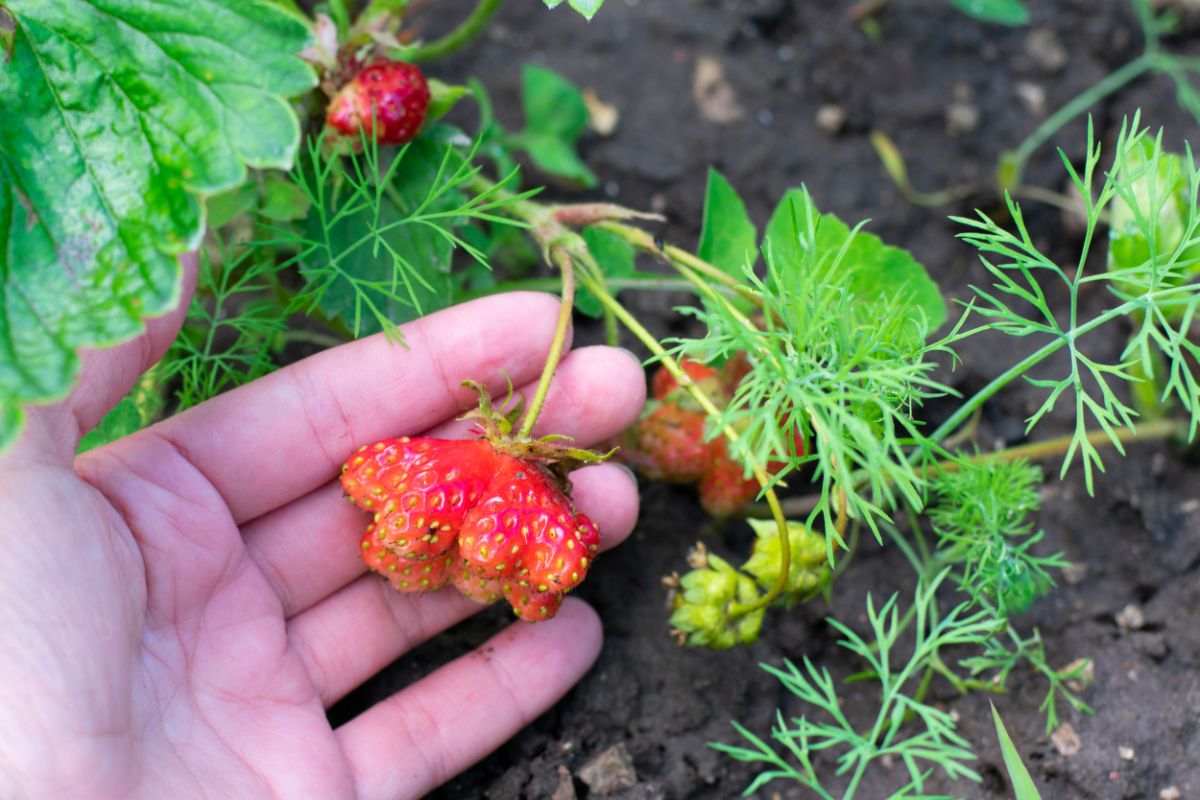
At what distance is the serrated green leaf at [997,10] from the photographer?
8.98 feet

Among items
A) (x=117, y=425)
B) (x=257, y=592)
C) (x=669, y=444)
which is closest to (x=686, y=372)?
(x=669, y=444)

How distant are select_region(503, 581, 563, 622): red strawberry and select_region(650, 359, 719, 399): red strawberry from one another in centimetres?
53

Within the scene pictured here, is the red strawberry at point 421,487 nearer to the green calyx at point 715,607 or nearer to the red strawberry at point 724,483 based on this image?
the green calyx at point 715,607

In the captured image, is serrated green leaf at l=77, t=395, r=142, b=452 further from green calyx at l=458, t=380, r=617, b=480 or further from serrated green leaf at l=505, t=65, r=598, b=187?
serrated green leaf at l=505, t=65, r=598, b=187

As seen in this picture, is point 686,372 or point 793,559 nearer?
point 793,559

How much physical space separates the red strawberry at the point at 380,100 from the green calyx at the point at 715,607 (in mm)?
881

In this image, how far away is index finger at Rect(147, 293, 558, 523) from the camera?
5.76 ft

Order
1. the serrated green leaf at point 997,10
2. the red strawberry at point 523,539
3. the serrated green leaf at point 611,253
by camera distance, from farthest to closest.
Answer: the serrated green leaf at point 997,10 → the serrated green leaf at point 611,253 → the red strawberry at point 523,539

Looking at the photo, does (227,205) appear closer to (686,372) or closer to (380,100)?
(380,100)

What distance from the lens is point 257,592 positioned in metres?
1.80

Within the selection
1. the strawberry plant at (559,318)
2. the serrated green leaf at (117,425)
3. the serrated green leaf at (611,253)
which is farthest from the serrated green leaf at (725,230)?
the serrated green leaf at (117,425)

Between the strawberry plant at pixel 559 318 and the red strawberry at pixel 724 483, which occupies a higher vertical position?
the strawberry plant at pixel 559 318

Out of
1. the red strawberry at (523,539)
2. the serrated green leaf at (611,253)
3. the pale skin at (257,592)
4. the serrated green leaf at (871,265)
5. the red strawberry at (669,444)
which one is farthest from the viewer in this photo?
the serrated green leaf at (611,253)

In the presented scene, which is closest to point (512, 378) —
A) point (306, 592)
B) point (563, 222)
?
point (563, 222)
